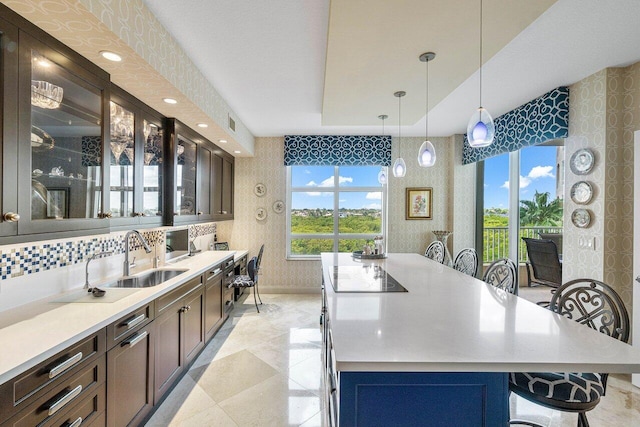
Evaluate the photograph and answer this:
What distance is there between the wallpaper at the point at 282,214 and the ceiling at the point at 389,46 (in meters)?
1.75

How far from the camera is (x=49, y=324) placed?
4.61 feet

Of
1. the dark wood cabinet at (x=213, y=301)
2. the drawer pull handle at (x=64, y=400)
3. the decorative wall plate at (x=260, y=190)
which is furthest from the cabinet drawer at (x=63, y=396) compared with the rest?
the decorative wall plate at (x=260, y=190)

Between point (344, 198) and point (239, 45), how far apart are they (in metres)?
3.38

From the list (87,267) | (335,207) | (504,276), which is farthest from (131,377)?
(335,207)

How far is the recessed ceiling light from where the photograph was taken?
5.44 ft

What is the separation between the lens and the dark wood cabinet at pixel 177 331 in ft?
6.86

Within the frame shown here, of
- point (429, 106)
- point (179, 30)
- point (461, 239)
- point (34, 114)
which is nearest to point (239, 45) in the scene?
point (179, 30)

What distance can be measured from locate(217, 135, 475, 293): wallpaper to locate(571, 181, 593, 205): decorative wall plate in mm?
2195

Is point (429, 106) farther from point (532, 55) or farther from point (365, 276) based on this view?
point (365, 276)

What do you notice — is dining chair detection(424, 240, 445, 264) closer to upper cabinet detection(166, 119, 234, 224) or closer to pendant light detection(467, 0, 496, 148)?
pendant light detection(467, 0, 496, 148)

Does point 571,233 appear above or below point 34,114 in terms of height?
below

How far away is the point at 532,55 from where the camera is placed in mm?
2385

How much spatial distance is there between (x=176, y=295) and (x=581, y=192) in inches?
151

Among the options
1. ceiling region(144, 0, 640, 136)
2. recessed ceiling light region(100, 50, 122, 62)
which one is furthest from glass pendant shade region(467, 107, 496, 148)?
recessed ceiling light region(100, 50, 122, 62)
